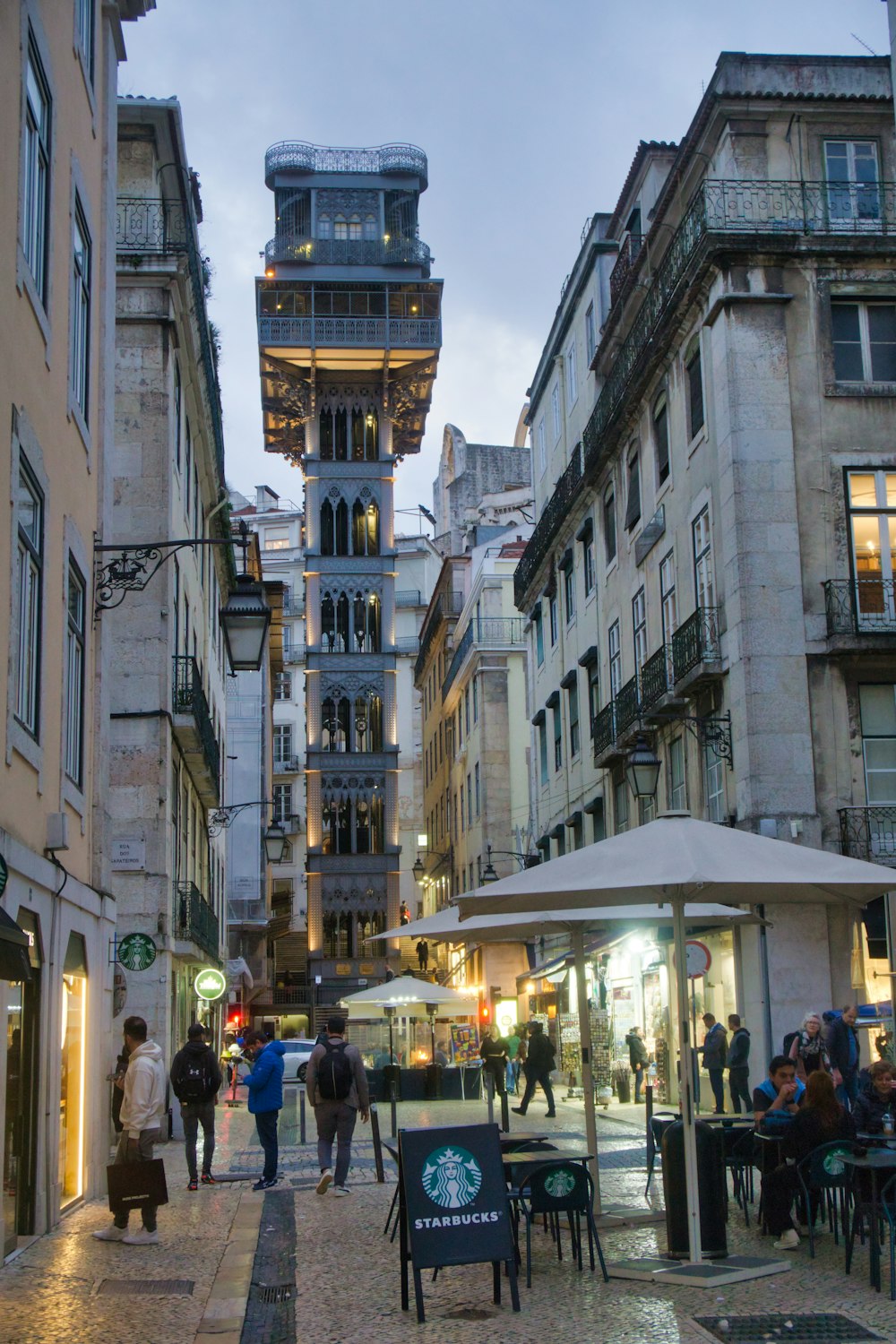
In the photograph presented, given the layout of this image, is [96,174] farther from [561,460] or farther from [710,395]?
[561,460]

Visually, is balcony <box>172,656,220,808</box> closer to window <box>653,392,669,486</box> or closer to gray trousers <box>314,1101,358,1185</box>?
window <box>653,392,669,486</box>

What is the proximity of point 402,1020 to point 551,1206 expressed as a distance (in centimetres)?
3807

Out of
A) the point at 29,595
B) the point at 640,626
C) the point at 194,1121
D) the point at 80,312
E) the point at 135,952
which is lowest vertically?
the point at 194,1121

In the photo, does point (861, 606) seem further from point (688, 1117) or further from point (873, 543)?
point (688, 1117)

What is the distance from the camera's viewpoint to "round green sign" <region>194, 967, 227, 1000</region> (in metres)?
24.5

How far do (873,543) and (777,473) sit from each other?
1.78m

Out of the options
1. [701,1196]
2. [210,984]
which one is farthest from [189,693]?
[701,1196]

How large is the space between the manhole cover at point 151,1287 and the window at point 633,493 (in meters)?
23.2

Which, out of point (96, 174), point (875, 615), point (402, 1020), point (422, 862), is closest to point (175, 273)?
point (96, 174)

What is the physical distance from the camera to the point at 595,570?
3600cm

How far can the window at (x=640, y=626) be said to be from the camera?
31.1m

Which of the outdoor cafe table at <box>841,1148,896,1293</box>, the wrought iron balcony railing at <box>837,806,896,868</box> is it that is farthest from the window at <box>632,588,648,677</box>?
the outdoor cafe table at <box>841,1148,896,1293</box>

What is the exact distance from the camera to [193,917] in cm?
2730

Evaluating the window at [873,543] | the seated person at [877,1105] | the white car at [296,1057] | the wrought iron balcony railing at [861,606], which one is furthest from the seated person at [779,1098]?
the white car at [296,1057]
